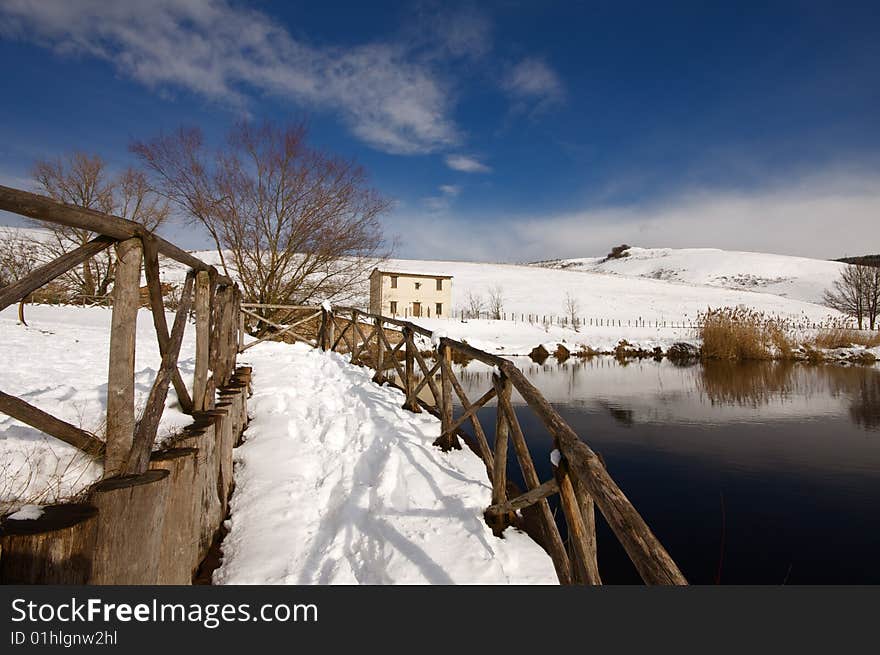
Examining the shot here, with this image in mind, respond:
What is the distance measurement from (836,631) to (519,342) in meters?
27.4

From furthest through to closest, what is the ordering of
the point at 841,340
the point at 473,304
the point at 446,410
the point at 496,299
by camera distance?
1. the point at 496,299
2. the point at 473,304
3. the point at 841,340
4. the point at 446,410

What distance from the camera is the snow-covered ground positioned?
199 centimetres

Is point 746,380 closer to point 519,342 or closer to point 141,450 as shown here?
point 519,342

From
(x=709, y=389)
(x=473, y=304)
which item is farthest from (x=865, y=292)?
(x=709, y=389)

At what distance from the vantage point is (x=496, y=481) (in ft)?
11.2

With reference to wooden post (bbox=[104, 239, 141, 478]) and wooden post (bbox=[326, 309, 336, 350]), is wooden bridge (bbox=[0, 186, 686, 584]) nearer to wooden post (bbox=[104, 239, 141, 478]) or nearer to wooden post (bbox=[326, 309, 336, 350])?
wooden post (bbox=[104, 239, 141, 478])

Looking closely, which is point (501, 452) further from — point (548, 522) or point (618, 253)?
point (618, 253)

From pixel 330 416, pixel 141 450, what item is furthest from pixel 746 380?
pixel 141 450

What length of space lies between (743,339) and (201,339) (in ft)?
90.4

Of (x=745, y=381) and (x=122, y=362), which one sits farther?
(x=745, y=381)

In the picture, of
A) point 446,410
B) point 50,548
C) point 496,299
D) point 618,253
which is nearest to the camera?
point 50,548

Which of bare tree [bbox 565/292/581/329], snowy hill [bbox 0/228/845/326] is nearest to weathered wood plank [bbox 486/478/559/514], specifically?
snowy hill [bbox 0/228/845/326]

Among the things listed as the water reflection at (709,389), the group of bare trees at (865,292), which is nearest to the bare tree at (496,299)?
the water reflection at (709,389)

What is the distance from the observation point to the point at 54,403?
3018mm
